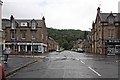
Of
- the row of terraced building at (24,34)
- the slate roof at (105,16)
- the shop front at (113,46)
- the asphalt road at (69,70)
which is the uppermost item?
the slate roof at (105,16)

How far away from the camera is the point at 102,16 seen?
7631cm

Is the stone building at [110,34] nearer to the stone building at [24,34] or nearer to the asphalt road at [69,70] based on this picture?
the stone building at [24,34]

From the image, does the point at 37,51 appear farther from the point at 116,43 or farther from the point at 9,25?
the point at 116,43

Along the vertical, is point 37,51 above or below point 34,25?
below

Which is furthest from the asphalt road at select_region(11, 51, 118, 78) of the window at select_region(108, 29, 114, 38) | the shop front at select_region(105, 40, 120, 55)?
the window at select_region(108, 29, 114, 38)

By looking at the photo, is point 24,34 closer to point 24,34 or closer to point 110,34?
point 24,34

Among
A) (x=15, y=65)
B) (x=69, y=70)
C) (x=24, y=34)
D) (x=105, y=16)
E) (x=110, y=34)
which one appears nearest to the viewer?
(x=69, y=70)

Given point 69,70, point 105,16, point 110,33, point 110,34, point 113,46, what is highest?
point 105,16

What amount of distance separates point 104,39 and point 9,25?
1165 inches

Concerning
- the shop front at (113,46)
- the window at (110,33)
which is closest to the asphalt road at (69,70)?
the shop front at (113,46)

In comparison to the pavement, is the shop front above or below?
above

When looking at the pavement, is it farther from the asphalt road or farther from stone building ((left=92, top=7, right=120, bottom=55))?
stone building ((left=92, top=7, right=120, bottom=55))

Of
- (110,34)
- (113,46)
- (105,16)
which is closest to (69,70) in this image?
(113,46)

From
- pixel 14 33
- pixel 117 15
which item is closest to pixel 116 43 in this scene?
pixel 117 15
